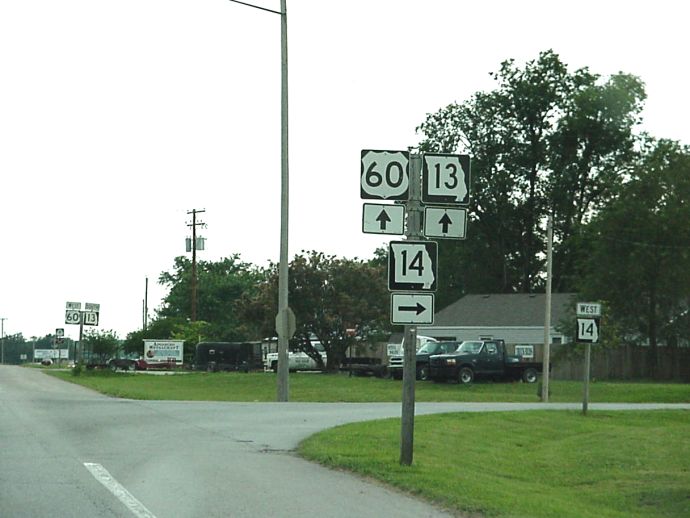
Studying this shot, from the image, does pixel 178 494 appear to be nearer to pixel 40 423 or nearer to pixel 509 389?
pixel 40 423

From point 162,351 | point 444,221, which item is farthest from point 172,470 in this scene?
point 162,351

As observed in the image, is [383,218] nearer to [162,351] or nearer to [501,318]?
[501,318]

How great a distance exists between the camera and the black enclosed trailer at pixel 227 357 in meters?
69.4

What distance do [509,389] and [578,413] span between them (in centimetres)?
1786

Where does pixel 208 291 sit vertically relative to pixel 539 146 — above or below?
below

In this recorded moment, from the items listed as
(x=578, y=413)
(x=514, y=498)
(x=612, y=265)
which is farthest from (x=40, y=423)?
(x=612, y=265)

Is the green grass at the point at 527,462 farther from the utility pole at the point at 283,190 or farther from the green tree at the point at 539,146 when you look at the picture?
the green tree at the point at 539,146

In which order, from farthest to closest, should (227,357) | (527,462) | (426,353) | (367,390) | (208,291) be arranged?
(208,291)
(227,357)
(426,353)
(367,390)
(527,462)

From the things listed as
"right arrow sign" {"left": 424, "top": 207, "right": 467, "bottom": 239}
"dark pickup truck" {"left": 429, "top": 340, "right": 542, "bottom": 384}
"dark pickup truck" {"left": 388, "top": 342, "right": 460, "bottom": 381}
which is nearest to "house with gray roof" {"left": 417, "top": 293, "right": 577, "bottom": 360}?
"dark pickup truck" {"left": 388, "top": 342, "right": 460, "bottom": 381}

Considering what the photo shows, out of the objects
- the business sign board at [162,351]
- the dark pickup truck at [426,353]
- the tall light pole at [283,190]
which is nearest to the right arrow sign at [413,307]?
the tall light pole at [283,190]

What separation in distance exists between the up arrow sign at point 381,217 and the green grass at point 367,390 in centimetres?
2080

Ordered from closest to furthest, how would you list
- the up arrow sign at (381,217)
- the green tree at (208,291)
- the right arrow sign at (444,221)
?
1. the up arrow sign at (381,217)
2. the right arrow sign at (444,221)
3. the green tree at (208,291)

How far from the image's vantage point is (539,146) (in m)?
72.2

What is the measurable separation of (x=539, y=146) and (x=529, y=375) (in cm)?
2650
